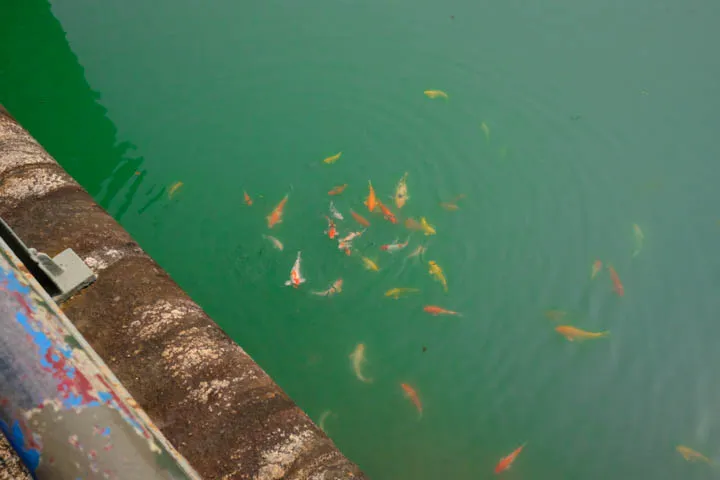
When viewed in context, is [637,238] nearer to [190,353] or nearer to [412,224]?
[412,224]

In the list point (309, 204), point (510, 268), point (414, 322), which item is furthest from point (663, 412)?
point (309, 204)

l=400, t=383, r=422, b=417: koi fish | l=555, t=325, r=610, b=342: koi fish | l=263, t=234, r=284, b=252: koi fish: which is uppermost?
l=263, t=234, r=284, b=252: koi fish

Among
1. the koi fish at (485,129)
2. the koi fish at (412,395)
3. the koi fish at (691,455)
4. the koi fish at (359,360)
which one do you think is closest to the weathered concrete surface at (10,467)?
the koi fish at (359,360)

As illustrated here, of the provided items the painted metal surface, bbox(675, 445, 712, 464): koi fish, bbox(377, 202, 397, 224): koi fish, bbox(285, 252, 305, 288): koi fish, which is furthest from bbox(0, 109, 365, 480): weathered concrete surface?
bbox(675, 445, 712, 464): koi fish

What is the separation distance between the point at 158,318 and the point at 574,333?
3.30 meters

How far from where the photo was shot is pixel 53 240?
2223 mm

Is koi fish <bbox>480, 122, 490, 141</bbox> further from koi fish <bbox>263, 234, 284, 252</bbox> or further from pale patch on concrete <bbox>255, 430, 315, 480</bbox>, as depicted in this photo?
pale patch on concrete <bbox>255, 430, 315, 480</bbox>

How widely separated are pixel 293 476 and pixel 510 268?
126 inches

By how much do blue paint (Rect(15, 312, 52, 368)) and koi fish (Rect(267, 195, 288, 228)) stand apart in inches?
134

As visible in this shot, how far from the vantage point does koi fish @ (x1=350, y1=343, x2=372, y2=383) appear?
3996mm

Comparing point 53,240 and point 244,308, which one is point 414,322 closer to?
point 244,308

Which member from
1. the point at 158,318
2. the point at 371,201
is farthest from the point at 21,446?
the point at 371,201

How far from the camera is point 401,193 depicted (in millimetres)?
4785

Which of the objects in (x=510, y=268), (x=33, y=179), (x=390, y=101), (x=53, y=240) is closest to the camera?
(x=53, y=240)
